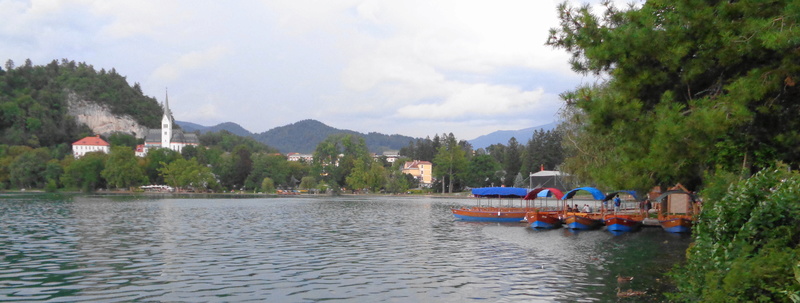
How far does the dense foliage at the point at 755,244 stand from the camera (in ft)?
26.0

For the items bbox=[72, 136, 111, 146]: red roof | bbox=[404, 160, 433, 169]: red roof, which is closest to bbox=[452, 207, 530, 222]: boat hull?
bbox=[404, 160, 433, 169]: red roof

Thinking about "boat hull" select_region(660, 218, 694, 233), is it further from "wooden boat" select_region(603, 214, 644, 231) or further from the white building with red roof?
the white building with red roof

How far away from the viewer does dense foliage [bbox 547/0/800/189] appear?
38.3 ft

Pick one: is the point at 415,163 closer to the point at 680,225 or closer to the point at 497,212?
the point at 497,212

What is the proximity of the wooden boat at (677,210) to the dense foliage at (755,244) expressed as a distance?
2047cm

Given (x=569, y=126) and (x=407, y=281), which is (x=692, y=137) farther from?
(x=569, y=126)

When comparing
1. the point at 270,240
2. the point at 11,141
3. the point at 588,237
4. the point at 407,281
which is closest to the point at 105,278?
the point at 407,281

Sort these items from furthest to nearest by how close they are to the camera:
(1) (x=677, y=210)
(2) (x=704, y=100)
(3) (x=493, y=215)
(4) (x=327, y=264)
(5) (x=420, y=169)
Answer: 1. (5) (x=420, y=169)
2. (3) (x=493, y=215)
3. (1) (x=677, y=210)
4. (4) (x=327, y=264)
5. (2) (x=704, y=100)

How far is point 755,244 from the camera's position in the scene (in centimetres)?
881

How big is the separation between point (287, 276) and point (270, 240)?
12.2 m

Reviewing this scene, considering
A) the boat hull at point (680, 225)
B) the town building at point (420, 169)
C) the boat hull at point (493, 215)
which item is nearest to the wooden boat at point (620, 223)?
the boat hull at point (680, 225)

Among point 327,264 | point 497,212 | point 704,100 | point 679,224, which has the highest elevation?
point 704,100

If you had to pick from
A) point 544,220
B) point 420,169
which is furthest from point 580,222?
point 420,169

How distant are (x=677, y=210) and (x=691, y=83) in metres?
32.5
